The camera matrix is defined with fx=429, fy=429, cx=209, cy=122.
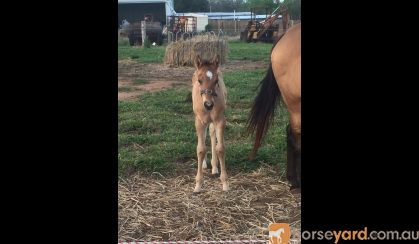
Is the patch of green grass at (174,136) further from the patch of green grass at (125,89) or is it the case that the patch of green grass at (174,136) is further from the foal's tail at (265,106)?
the patch of green grass at (125,89)

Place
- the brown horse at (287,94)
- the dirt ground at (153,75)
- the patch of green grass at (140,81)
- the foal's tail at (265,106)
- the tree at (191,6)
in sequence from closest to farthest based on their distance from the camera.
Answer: the brown horse at (287,94) → the foal's tail at (265,106) → the dirt ground at (153,75) → the patch of green grass at (140,81) → the tree at (191,6)

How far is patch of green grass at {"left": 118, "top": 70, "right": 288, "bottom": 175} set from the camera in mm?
4582

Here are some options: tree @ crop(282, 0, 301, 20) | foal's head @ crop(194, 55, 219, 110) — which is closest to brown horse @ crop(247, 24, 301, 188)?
foal's head @ crop(194, 55, 219, 110)

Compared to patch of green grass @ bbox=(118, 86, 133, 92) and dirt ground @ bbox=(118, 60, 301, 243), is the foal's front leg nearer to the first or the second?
dirt ground @ bbox=(118, 60, 301, 243)

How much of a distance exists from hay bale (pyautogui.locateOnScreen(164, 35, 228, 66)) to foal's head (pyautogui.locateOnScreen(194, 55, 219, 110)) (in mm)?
9166

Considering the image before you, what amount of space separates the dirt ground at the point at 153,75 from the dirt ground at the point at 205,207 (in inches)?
171

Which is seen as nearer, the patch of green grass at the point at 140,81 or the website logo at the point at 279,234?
the website logo at the point at 279,234

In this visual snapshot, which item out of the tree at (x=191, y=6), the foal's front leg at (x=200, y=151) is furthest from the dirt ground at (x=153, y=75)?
the tree at (x=191, y=6)

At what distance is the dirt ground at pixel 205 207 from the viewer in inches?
127

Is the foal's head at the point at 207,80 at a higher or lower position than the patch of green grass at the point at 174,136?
higher
